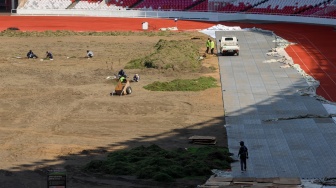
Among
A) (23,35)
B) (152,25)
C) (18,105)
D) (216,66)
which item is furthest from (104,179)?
(152,25)

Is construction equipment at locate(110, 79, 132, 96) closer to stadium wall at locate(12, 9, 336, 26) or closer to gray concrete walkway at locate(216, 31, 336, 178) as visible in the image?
gray concrete walkway at locate(216, 31, 336, 178)

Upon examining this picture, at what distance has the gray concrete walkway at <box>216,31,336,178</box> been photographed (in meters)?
31.5

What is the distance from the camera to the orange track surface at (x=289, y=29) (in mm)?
55406

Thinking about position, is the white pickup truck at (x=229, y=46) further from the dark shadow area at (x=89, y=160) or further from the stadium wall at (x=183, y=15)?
the dark shadow area at (x=89, y=160)

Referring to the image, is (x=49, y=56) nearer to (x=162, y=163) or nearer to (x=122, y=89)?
(x=122, y=89)

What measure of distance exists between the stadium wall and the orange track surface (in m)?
1.24

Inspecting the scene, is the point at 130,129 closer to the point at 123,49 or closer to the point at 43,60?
the point at 43,60

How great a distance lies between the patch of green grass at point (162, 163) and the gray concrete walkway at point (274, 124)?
100 cm

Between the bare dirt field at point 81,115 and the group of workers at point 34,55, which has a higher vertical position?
the group of workers at point 34,55

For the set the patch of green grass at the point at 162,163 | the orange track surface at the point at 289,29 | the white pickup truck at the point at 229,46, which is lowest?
the patch of green grass at the point at 162,163

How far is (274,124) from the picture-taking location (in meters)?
39.2

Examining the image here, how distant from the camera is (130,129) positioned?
38625 mm

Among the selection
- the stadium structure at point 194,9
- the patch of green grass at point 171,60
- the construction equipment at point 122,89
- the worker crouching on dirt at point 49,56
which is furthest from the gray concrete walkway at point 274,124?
the stadium structure at point 194,9

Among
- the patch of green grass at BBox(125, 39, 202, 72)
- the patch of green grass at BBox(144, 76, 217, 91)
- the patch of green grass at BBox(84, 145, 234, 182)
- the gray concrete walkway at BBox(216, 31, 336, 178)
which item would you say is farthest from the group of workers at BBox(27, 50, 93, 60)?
the patch of green grass at BBox(84, 145, 234, 182)
